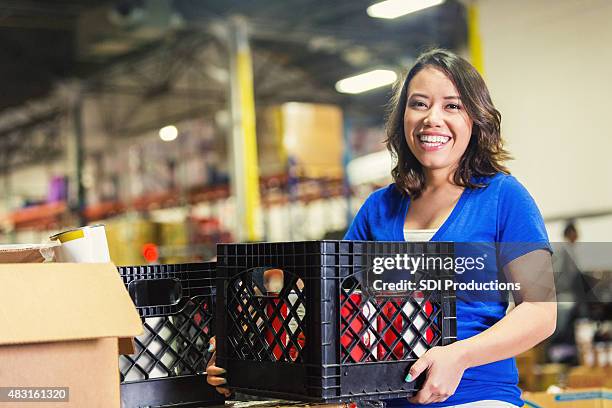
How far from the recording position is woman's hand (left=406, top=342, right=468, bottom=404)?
1763 mm

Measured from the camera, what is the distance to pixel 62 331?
5.08ft

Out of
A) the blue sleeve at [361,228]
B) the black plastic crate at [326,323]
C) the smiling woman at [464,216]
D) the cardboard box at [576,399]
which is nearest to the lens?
the black plastic crate at [326,323]

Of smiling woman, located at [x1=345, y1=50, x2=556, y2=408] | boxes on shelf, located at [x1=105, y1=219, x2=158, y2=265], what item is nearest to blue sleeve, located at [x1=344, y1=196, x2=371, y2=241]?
smiling woman, located at [x1=345, y1=50, x2=556, y2=408]

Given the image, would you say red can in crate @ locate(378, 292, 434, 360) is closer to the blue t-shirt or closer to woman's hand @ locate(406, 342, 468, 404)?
woman's hand @ locate(406, 342, 468, 404)

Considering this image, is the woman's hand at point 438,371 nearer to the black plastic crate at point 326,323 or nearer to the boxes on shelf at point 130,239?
the black plastic crate at point 326,323

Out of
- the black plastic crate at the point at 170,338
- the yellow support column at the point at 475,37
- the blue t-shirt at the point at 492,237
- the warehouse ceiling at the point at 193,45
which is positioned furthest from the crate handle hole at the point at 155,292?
the warehouse ceiling at the point at 193,45

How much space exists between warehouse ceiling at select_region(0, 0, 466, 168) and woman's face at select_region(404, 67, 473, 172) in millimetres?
8462

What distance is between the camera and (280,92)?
16281 mm

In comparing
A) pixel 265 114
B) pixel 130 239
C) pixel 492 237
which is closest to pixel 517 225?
pixel 492 237

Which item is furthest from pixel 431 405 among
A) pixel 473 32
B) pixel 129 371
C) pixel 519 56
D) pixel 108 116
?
pixel 108 116

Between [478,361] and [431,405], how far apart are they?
0.46 ft

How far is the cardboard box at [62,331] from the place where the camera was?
153 cm

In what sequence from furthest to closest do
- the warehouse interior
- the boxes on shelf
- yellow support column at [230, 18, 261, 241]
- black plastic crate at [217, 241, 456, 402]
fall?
the boxes on shelf → yellow support column at [230, 18, 261, 241] → the warehouse interior → black plastic crate at [217, 241, 456, 402]

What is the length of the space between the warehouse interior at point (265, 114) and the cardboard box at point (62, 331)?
1.21 m
